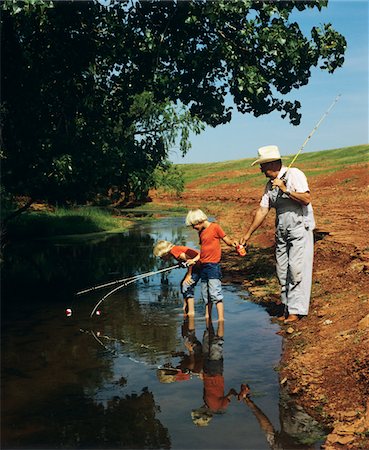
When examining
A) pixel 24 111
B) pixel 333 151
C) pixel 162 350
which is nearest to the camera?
pixel 162 350

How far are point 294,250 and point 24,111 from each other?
8.06m

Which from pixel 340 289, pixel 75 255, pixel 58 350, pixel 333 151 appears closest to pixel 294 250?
pixel 340 289

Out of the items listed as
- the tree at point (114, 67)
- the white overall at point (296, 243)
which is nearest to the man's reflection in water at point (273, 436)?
the white overall at point (296, 243)

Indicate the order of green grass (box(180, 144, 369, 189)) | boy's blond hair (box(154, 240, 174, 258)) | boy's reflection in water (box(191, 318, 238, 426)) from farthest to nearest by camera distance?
green grass (box(180, 144, 369, 189)), boy's blond hair (box(154, 240, 174, 258)), boy's reflection in water (box(191, 318, 238, 426))

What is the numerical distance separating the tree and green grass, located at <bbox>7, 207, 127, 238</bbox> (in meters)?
4.84

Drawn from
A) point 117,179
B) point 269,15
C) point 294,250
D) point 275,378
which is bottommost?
point 275,378

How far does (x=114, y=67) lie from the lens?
12914 mm

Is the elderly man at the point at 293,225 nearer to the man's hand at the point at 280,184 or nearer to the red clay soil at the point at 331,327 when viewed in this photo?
the man's hand at the point at 280,184

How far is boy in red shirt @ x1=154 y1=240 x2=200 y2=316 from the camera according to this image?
8.78 m

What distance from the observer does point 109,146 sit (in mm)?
15336

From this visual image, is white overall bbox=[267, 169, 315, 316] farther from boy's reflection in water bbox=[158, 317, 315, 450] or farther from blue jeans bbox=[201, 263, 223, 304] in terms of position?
boy's reflection in water bbox=[158, 317, 315, 450]

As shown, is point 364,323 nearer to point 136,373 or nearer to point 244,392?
point 244,392

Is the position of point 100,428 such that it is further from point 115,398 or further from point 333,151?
point 333,151

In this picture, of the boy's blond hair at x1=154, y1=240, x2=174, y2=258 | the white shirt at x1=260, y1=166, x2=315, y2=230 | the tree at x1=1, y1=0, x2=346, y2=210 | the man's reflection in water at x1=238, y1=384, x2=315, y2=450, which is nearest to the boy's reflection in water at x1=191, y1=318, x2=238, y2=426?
the man's reflection in water at x1=238, y1=384, x2=315, y2=450
